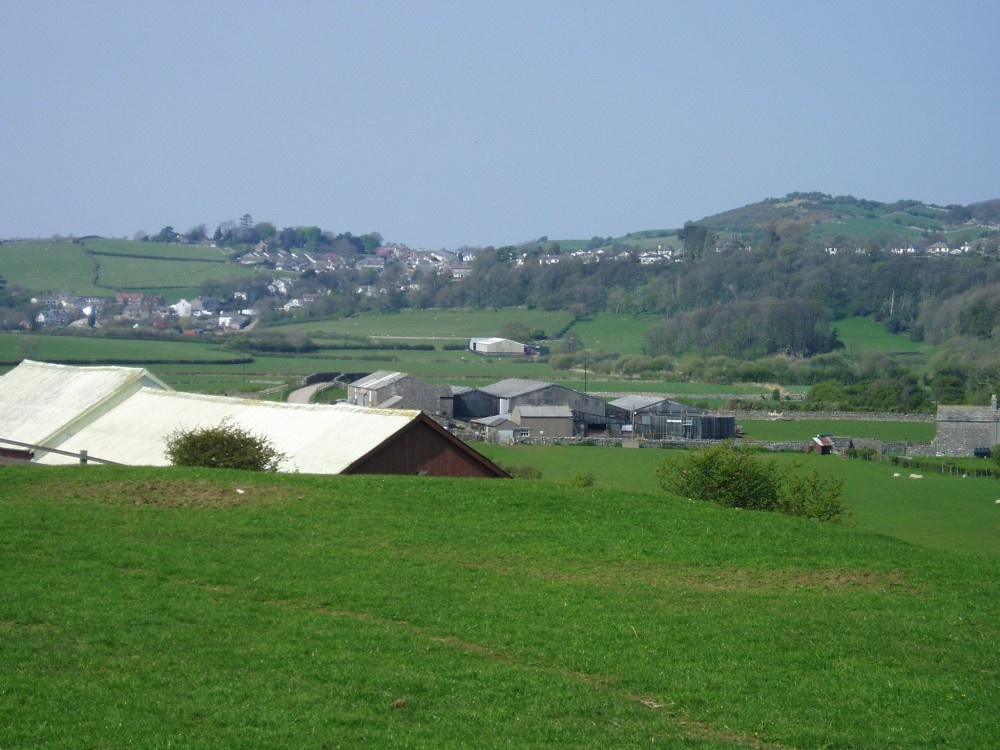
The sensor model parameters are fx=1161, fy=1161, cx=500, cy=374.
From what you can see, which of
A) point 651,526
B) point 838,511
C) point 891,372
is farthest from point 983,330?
point 651,526

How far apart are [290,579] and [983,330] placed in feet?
408

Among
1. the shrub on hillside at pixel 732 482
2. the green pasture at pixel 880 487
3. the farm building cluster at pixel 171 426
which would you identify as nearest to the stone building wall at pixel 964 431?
the green pasture at pixel 880 487

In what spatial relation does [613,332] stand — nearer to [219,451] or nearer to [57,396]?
[57,396]

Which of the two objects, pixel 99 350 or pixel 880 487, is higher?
pixel 99 350

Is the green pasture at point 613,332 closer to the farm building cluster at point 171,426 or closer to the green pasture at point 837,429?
the green pasture at point 837,429

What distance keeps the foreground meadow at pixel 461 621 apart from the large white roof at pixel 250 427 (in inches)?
240

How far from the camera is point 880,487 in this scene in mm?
49719

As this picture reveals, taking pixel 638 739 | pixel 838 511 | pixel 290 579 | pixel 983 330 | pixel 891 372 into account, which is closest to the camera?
pixel 638 739

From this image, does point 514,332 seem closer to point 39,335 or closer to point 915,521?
point 39,335

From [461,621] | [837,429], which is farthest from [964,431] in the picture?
[461,621]

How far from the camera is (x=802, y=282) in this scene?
6235 inches

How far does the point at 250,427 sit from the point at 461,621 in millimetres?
18093

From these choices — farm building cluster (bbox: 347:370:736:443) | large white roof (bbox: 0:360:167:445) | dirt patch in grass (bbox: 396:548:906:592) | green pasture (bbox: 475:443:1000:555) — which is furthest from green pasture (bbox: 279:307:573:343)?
dirt patch in grass (bbox: 396:548:906:592)

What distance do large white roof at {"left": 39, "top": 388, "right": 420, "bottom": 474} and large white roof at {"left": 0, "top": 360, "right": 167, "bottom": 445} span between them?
467 millimetres
